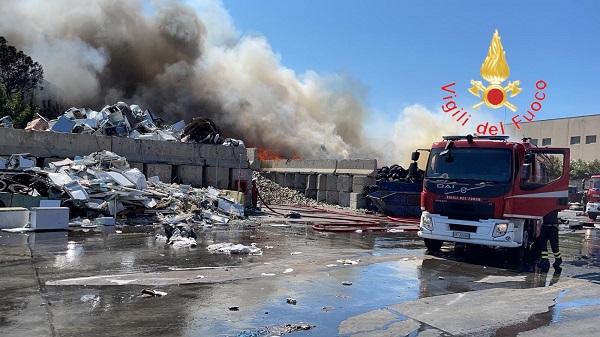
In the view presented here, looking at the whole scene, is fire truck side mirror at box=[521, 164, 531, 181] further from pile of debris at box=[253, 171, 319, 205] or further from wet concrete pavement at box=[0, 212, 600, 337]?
pile of debris at box=[253, 171, 319, 205]

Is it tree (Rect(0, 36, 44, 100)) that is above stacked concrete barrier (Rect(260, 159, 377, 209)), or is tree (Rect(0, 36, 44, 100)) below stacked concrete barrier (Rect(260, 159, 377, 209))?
above

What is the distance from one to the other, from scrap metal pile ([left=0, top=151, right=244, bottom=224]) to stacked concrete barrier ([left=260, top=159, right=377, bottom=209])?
654cm

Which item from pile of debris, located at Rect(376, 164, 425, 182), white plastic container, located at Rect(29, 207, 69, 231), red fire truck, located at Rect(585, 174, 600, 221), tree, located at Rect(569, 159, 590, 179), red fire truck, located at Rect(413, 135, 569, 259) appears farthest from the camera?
tree, located at Rect(569, 159, 590, 179)

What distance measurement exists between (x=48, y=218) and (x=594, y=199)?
71.5ft

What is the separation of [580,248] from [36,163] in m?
15.3

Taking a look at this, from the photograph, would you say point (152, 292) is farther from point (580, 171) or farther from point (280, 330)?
point (580, 171)

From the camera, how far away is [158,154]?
60.0 ft

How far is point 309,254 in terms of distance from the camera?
1002cm

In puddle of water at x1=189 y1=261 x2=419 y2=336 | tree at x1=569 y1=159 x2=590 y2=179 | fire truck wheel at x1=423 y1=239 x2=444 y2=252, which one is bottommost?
puddle of water at x1=189 y1=261 x2=419 y2=336

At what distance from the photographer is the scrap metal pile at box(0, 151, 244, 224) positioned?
13.4 metres

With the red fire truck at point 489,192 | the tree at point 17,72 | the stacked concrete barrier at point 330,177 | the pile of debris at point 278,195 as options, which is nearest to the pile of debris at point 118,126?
the pile of debris at point 278,195

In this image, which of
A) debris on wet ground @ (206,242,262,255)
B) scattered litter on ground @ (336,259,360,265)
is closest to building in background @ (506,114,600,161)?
scattered litter on ground @ (336,259,360,265)

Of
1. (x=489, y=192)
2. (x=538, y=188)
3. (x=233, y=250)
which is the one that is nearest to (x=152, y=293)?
(x=233, y=250)

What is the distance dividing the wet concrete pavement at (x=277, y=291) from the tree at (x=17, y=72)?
105ft
